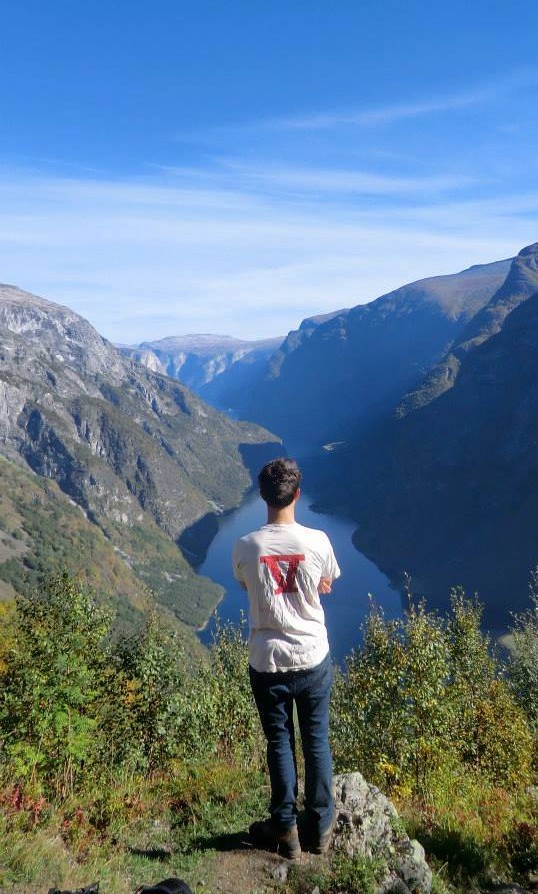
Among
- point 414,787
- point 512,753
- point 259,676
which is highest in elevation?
point 259,676

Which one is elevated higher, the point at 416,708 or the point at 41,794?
the point at 41,794

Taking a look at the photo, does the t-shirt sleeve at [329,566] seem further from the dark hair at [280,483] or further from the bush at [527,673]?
the bush at [527,673]

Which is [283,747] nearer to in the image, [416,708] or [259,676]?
[259,676]

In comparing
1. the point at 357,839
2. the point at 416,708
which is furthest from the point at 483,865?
the point at 416,708

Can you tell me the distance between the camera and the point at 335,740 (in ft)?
67.1

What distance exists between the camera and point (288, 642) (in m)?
5.91

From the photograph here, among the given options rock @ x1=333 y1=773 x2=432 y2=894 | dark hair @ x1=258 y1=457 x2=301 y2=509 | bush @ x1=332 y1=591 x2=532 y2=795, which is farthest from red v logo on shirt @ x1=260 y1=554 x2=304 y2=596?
bush @ x1=332 y1=591 x2=532 y2=795

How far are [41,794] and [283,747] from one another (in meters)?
3.31

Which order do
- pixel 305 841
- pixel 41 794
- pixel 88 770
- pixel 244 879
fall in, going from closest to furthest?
pixel 244 879 < pixel 305 841 < pixel 41 794 < pixel 88 770

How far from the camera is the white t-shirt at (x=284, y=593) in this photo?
5.91m

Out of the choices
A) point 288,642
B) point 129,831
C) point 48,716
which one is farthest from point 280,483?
point 48,716

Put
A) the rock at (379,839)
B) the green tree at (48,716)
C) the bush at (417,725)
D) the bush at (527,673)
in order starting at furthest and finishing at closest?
1. the bush at (527,673)
2. the bush at (417,725)
3. the green tree at (48,716)
4. the rock at (379,839)

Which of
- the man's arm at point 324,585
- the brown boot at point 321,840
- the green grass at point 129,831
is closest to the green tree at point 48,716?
the green grass at point 129,831

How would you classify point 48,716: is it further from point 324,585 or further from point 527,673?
point 527,673
